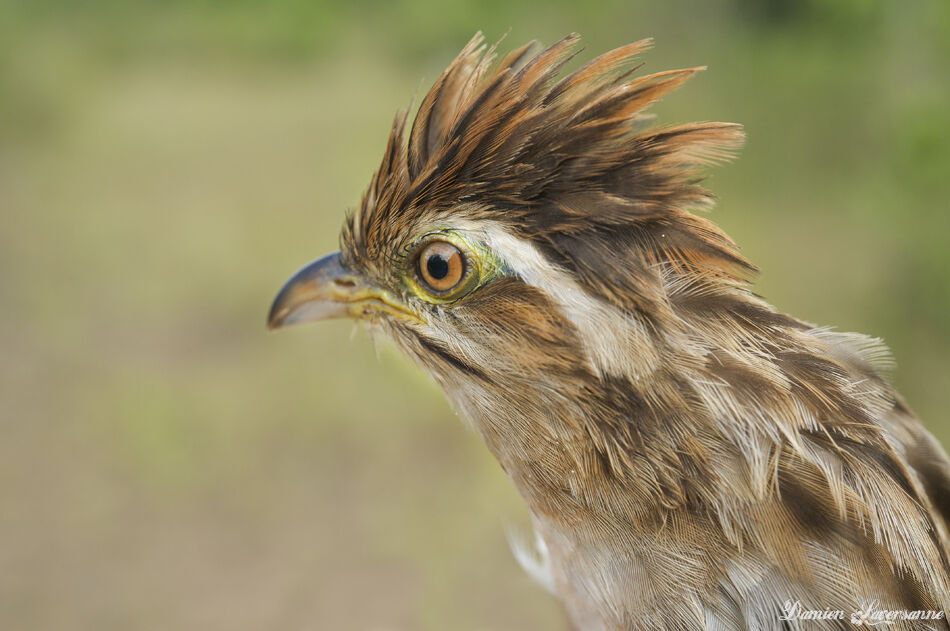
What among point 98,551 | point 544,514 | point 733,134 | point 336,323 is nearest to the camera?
point 733,134

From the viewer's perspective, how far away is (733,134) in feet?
5.38

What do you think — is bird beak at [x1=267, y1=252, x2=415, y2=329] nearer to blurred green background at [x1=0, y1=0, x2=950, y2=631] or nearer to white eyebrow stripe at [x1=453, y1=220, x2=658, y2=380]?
blurred green background at [x1=0, y1=0, x2=950, y2=631]

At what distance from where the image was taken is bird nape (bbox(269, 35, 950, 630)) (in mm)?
1553

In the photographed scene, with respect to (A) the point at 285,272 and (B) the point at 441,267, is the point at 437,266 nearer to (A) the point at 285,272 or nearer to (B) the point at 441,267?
(B) the point at 441,267

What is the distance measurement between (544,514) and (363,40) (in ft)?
33.1

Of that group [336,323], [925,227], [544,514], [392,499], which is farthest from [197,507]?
[925,227]

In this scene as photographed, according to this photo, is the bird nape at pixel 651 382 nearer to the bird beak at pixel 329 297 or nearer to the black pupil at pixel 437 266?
the black pupil at pixel 437 266

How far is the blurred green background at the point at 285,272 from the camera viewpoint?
15.4 feet

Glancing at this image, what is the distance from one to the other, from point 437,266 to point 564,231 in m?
0.33

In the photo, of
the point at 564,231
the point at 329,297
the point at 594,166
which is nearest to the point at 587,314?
the point at 564,231

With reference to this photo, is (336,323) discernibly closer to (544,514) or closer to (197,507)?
(197,507)

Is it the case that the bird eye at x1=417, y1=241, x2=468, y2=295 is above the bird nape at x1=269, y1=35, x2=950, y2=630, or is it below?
above

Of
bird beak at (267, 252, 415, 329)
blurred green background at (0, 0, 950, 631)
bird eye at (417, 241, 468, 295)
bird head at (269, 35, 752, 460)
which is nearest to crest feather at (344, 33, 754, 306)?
bird head at (269, 35, 752, 460)

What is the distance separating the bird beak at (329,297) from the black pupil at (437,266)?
16 cm
